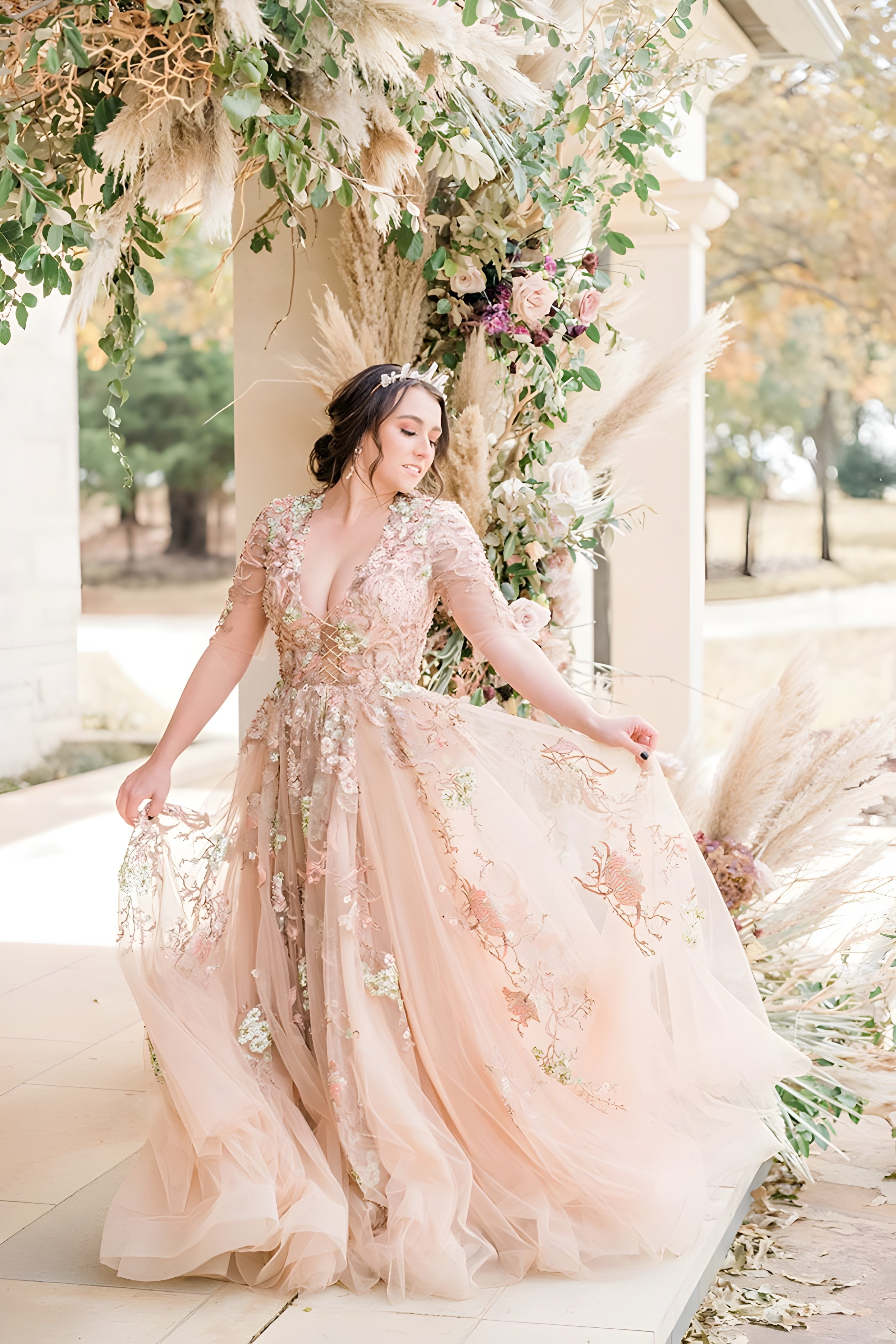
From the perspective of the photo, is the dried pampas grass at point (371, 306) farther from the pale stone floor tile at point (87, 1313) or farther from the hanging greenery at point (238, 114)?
the pale stone floor tile at point (87, 1313)

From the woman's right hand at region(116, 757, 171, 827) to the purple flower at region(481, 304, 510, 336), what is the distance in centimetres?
123

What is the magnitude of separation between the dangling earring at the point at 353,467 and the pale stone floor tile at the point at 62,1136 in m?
1.42

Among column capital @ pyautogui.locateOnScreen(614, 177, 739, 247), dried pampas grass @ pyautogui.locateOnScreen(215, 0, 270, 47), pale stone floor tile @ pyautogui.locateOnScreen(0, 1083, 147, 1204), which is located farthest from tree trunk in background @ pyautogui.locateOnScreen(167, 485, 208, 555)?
dried pampas grass @ pyautogui.locateOnScreen(215, 0, 270, 47)

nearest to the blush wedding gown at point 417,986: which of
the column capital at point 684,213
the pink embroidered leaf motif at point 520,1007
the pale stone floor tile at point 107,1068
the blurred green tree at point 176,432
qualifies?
the pink embroidered leaf motif at point 520,1007

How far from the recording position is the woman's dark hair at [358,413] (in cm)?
255

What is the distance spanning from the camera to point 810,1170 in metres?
3.12

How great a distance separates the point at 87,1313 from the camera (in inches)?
85.7

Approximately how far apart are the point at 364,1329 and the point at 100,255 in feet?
5.23

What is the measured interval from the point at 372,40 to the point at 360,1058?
152cm

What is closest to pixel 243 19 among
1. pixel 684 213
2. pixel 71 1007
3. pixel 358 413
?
pixel 358 413

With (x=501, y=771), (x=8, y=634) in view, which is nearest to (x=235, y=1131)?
(x=501, y=771)

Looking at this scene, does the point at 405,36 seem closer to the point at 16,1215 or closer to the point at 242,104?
the point at 242,104

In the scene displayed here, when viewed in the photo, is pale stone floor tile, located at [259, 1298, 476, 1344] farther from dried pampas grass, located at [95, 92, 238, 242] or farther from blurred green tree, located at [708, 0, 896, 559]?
blurred green tree, located at [708, 0, 896, 559]

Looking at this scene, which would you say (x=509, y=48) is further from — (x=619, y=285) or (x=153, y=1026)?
(x=153, y=1026)
